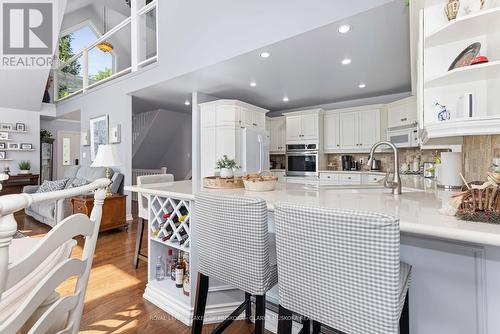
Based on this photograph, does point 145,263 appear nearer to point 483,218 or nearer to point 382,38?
point 483,218

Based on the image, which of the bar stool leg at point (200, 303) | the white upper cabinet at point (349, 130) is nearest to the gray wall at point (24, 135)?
the bar stool leg at point (200, 303)

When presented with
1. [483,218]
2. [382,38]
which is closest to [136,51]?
[382,38]

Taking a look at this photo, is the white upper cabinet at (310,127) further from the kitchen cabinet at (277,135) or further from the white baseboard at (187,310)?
the white baseboard at (187,310)

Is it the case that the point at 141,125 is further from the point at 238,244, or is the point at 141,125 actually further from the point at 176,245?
the point at 238,244

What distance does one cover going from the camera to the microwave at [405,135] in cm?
391

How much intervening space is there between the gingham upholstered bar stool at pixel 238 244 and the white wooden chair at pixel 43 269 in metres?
0.49

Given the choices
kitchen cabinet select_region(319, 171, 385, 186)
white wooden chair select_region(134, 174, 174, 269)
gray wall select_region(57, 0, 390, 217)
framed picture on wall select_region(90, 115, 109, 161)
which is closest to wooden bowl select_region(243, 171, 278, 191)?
white wooden chair select_region(134, 174, 174, 269)

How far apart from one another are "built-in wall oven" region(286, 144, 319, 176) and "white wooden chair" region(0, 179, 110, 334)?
4549mm

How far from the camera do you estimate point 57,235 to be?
27.4 inches

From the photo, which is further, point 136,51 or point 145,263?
point 136,51

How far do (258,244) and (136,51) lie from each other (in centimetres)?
462

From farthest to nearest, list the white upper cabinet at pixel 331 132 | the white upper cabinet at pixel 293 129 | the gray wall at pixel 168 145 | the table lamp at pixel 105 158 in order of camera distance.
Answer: the gray wall at pixel 168 145
the white upper cabinet at pixel 293 129
the white upper cabinet at pixel 331 132
the table lamp at pixel 105 158

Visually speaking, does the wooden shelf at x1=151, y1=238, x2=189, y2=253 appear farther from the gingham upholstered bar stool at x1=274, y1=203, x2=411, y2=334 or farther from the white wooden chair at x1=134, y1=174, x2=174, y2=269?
the gingham upholstered bar stool at x1=274, y1=203, x2=411, y2=334

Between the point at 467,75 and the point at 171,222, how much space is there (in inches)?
82.2
